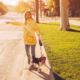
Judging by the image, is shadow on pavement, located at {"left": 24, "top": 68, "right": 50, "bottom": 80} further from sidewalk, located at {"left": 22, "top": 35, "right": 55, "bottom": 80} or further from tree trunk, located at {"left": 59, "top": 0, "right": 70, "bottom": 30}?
tree trunk, located at {"left": 59, "top": 0, "right": 70, "bottom": 30}

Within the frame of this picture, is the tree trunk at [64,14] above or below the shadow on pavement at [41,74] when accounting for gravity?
above

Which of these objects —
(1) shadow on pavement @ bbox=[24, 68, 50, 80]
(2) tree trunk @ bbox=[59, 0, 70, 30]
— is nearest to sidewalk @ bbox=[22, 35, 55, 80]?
(1) shadow on pavement @ bbox=[24, 68, 50, 80]

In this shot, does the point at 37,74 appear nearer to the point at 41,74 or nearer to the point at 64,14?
the point at 41,74

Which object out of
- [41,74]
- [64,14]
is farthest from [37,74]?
[64,14]

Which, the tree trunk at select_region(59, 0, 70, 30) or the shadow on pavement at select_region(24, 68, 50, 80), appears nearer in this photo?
the shadow on pavement at select_region(24, 68, 50, 80)

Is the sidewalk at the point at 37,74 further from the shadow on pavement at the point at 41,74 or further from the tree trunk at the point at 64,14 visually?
the tree trunk at the point at 64,14

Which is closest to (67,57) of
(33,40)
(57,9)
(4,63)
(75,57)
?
(75,57)

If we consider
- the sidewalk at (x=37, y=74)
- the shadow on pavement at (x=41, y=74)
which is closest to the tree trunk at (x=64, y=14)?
the sidewalk at (x=37, y=74)

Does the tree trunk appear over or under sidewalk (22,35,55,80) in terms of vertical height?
over

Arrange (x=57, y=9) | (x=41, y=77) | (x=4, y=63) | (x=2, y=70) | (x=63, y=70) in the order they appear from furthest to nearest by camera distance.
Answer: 1. (x=57, y=9)
2. (x=4, y=63)
3. (x=2, y=70)
4. (x=63, y=70)
5. (x=41, y=77)

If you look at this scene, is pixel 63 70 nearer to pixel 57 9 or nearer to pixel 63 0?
pixel 63 0

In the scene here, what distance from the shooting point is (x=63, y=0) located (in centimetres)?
1517

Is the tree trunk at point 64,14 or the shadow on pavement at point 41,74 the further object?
the tree trunk at point 64,14

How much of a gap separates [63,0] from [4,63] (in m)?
11.0
